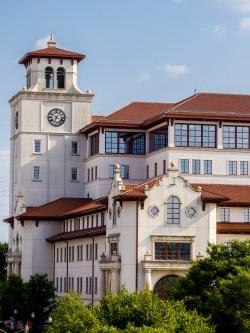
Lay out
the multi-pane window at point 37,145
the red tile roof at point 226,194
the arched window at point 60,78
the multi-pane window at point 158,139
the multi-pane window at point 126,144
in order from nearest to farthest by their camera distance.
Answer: the red tile roof at point 226,194 < the multi-pane window at point 158,139 < the multi-pane window at point 126,144 < the multi-pane window at point 37,145 < the arched window at point 60,78

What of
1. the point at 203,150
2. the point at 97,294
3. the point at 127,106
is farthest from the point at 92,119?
the point at 97,294

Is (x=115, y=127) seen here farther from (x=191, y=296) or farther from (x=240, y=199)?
(x=191, y=296)

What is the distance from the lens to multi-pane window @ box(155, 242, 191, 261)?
123188 mm

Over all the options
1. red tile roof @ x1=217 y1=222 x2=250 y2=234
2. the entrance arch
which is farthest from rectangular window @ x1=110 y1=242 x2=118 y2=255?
red tile roof @ x1=217 y1=222 x2=250 y2=234

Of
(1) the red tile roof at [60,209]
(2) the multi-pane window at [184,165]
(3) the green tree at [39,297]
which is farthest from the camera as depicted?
(1) the red tile roof at [60,209]

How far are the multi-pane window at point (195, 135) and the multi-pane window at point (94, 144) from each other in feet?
55.2

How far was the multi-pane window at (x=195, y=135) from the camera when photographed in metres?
145

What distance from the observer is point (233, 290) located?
10131cm

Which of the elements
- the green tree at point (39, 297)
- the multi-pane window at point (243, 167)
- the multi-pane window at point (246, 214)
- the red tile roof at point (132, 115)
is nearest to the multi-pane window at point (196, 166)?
the multi-pane window at point (243, 167)

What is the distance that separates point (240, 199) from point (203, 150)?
13795 millimetres

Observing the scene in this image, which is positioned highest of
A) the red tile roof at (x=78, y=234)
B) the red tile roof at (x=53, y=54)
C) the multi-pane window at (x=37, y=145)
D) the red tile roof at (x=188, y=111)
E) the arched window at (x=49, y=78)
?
the red tile roof at (x=53, y=54)

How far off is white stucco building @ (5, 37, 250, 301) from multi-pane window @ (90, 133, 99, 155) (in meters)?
0.12

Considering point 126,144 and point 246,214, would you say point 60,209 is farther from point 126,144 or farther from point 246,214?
point 246,214

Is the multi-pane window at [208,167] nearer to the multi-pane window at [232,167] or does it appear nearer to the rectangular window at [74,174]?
the multi-pane window at [232,167]
